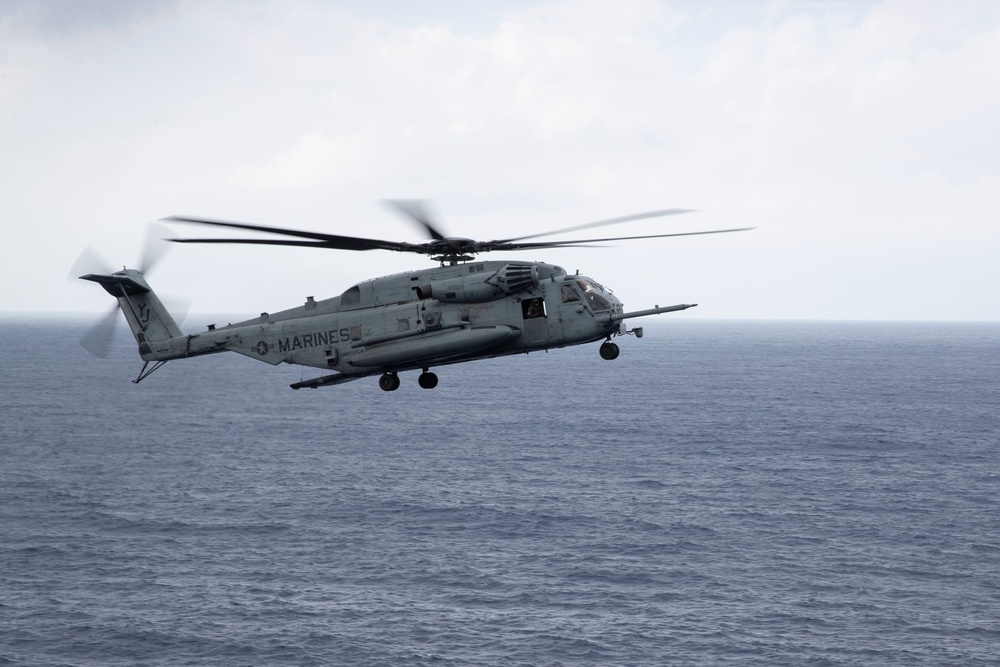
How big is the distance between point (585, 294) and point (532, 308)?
2.04 meters

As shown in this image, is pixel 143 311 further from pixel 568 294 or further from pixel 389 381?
pixel 568 294

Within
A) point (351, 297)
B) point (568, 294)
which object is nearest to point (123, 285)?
point (351, 297)

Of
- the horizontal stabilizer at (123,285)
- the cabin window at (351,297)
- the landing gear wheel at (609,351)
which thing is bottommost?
the landing gear wheel at (609,351)

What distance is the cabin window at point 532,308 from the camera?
116 feet

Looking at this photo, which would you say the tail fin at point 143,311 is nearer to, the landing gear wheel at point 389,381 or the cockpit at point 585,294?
the landing gear wheel at point 389,381

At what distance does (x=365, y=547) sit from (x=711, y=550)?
40669mm

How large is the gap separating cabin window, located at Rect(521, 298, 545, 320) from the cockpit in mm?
899

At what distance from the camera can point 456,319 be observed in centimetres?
3575

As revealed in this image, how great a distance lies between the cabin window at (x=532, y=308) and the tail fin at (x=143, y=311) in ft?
53.7

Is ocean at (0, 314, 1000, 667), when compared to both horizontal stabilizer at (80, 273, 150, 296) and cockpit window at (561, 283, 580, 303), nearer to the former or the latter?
horizontal stabilizer at (80, 273, 150, 296)

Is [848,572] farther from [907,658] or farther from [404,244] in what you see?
[404,244]

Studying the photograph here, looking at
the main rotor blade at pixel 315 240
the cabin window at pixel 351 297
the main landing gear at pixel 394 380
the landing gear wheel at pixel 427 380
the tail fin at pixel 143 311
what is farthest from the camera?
the tail fin at pixel 143 311

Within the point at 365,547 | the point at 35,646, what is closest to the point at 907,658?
the point at 365,547

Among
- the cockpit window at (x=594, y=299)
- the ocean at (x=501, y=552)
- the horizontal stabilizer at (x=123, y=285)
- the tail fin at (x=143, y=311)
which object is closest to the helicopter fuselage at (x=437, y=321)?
the cockpit window at (x=594, y=299)
